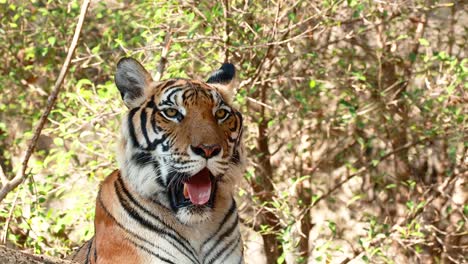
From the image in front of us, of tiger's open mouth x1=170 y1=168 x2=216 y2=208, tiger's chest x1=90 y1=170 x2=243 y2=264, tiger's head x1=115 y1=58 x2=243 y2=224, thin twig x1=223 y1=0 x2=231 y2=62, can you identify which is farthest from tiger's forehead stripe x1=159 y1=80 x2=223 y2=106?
thin twig x1=223 y1=0 x2=231 y2=62

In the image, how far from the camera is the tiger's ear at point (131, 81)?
14.1ft

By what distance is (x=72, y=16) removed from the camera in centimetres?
758

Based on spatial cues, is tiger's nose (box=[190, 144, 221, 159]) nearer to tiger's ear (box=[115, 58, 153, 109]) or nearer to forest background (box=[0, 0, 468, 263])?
tiger's ear (box=[115, 58, 153, 109])

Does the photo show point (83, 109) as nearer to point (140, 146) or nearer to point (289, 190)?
point (289, 190)

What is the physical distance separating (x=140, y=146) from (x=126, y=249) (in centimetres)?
46

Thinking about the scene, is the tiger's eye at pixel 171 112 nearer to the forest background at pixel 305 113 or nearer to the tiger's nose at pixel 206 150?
the tiger's nose at pixel 206 150

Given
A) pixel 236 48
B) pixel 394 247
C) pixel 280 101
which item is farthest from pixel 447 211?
pixel 236 48

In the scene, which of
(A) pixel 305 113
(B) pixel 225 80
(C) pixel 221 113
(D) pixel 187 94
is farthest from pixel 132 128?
(A) pixel 305 113

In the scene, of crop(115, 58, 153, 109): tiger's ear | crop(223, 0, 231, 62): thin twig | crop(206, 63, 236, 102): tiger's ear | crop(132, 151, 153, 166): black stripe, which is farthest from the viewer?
crop(223, 0, 231, 62): thin twig

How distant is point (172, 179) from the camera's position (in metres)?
4.01

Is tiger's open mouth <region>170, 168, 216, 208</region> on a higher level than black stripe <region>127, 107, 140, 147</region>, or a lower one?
lower

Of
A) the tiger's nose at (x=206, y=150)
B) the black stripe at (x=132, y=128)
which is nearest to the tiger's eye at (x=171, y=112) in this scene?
the black stripe at (x=132, y=128)

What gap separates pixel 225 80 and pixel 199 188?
0.80m

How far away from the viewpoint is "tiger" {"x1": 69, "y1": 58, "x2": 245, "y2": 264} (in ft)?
13.2
